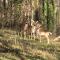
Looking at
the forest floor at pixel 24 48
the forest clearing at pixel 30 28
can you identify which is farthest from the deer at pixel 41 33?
the forest floor at pixel 24 48

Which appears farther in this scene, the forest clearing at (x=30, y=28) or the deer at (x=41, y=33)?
the deer at (x=41, y=33)

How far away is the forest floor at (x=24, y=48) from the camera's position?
397 centimetres

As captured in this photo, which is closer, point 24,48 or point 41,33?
point 24,48

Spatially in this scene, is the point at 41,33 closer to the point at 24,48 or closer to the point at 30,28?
the point at 30,28

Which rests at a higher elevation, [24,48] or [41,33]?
[41,33]

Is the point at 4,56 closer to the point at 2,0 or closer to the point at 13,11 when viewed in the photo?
the point at 13,11

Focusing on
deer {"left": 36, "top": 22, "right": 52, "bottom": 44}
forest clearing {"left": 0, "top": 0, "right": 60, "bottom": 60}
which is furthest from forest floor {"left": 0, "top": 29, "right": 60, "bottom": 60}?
deer {"left": 36, "top": 22, "right": 52, "bottom": 44}

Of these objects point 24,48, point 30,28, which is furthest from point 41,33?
point 24,48

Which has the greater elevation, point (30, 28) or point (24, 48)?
point (30, 28)

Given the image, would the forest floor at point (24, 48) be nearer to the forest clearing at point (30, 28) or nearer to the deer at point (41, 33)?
the forest clearing at point (30, 28)

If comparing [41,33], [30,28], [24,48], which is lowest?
[24,48]

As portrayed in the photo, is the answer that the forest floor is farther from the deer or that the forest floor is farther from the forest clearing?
the deer

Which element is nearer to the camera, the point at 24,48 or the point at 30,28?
the point at 24,48

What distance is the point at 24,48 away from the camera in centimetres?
417
